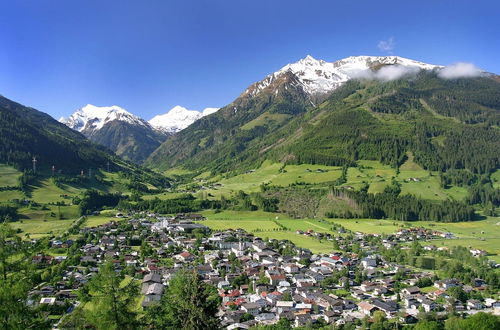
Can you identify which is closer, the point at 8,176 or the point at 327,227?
the point at 327,227

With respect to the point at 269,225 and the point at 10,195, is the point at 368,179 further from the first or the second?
the point at 10,195

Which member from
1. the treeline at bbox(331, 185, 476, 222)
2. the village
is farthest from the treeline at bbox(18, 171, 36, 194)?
the treeline at bbox(331, 185, 476, 222)

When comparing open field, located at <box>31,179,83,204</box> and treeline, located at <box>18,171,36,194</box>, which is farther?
treeline, located at <box>18,171,36,194</box>

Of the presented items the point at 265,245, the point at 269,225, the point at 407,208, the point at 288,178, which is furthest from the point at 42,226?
the point at 407,208

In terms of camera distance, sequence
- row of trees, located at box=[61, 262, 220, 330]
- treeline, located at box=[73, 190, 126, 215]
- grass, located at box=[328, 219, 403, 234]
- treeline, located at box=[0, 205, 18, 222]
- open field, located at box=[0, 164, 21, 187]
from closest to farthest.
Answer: row of trees, located at box=[61, 262, 220, 330] < grass, located at box=[328, 219, 403, 234] < treeline, located at box=[0, 205, 18, 222] < treeline, located at box=[73, 190, 126, 215] < open field, located at box=[0, 164, 21, 187]

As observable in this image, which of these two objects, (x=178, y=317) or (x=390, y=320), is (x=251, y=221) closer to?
(x=390, y=320)

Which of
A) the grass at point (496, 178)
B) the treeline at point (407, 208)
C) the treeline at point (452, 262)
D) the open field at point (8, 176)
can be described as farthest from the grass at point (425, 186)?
the open field at point (8, 176)

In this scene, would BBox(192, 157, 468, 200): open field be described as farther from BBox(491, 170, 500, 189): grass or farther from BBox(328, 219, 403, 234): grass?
BBox(328, 219, 403, 234): grass
